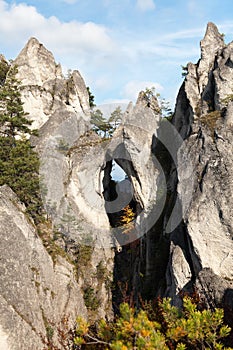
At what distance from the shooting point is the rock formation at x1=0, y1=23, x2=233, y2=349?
17.6 m

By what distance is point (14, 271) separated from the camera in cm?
1850

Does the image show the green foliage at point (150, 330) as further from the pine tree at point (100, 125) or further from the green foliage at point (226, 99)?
the pine tree at point (100, 125)

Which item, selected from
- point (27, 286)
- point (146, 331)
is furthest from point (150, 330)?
point (27, 286)

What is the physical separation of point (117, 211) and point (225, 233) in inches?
783

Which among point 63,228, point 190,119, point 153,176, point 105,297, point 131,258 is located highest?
point 190,119

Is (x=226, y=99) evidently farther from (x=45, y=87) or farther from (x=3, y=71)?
(x=3, y=71)

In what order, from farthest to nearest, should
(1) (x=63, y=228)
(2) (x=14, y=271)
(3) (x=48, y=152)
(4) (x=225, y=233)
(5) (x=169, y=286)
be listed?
(3) (x=48, y=152)
(1) (x=63, y=228)
(5) (x=169, y=286)
(2) (x=14, y=271)
(4) (x=225, y=233)

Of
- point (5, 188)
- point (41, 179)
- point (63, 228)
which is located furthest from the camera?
point (63, 228)

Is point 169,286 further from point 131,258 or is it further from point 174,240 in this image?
point 131,258

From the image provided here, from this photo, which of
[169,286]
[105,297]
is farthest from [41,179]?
[169,286]

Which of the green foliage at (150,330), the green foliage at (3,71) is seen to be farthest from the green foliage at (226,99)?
the green foliage at (3,71)

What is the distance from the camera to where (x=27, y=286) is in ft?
62.1

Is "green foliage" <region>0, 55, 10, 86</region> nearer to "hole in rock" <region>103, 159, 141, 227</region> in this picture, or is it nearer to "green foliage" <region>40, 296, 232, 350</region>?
"hole in rock" <region>103, 159, 141, 227</region>

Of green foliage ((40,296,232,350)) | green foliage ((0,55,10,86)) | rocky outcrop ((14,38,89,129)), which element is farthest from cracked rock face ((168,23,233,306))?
green foliage ((0,55,10,86))
